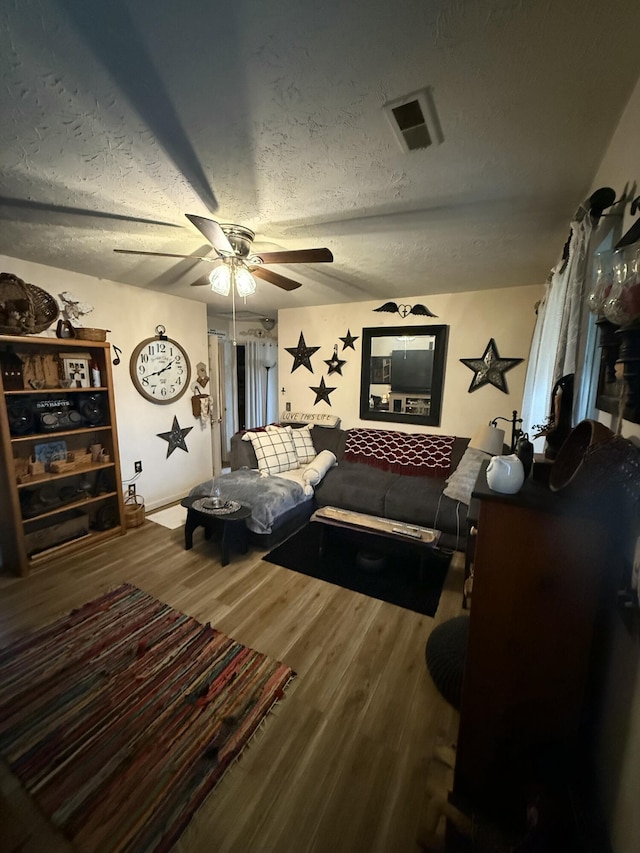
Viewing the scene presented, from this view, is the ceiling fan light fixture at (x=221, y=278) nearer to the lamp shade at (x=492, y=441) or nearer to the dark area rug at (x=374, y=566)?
the dark area rug at (x=374, y=566)

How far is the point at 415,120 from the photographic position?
1.05 metres

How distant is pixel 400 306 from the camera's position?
3.45m

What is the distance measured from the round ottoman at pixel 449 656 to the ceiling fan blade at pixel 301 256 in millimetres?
1883

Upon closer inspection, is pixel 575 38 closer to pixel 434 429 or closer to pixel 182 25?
pixel 182 25

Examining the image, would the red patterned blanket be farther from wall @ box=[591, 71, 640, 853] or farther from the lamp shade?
wall @ box=[591, 71, 640, 853]

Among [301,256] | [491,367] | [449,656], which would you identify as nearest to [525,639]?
[449,656]

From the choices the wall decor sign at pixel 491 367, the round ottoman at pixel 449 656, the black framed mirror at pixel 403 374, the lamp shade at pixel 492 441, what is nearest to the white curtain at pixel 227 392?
the black framed mirror at pixel 403 374

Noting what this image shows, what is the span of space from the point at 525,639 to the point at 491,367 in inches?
106

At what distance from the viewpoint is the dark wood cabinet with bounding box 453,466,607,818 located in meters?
0.92

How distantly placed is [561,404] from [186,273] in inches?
107

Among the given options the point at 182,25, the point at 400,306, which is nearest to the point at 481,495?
the point at 182,25

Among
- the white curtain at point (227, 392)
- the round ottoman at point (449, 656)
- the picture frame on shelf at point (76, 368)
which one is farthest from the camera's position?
the white curtain at point (227, 392)

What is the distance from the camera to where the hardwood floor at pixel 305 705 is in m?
1.06

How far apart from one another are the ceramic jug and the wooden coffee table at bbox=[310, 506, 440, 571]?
1.39m
